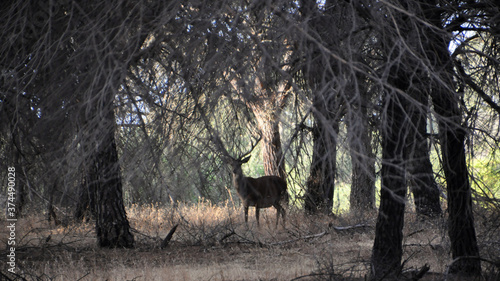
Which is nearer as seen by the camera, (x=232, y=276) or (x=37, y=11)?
(x=37, y=11)

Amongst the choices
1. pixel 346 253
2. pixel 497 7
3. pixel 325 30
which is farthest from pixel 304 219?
pixel 325 30

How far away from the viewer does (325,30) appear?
434cm

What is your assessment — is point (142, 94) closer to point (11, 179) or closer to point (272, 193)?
point (11, 179)

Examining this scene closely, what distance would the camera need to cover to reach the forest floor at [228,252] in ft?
23.8

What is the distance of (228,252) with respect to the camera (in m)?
9.72

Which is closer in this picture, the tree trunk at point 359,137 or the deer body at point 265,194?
the tree trunk at point 359,137

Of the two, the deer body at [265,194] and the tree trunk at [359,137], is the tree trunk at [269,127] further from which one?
the deer body at [265,194]

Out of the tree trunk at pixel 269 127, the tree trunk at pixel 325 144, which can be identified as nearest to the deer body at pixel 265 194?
the tree trunk at pixel 325 144

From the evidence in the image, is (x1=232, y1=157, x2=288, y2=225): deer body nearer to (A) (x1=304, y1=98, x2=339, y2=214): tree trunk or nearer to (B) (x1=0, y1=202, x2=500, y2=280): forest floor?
(B) (x1=0, y1=202, x2=500, y2=280): forest floor

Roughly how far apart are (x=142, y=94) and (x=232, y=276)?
4.11 m

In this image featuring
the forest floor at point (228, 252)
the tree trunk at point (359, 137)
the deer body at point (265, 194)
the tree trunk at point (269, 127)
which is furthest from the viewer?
the deer body at point (265, 194)

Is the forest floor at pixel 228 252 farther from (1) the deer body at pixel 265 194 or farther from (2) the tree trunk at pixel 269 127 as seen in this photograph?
(2) the tree trunk at pixel 269 127

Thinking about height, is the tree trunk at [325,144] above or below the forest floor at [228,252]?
above

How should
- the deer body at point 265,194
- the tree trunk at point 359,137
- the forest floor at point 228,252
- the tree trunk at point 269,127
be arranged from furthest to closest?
the deer body at point 265,194 → the forest floor at point 228,252 → the tree trunk at point 269,127 → the tree trunk at point 359,137
